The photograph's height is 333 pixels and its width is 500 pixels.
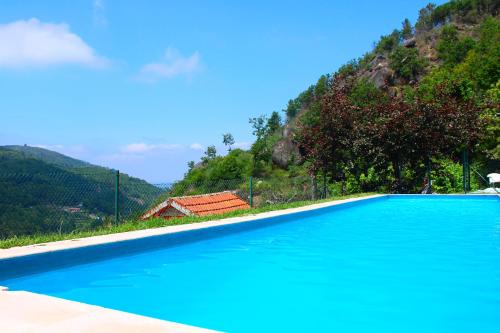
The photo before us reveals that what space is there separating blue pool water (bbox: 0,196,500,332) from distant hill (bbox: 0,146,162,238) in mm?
2114

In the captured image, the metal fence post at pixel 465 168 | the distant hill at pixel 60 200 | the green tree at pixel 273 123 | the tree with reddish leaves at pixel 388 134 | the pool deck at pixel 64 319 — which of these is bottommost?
the pool deck at pixel 64 319

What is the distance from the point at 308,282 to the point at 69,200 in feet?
16.5

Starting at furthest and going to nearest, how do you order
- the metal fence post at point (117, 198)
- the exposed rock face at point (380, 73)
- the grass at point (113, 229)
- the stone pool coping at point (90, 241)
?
the exposed rock face at point (380, 73)
the metal fence post at point (117, 198)
the grass at point (113, 229)
the stone pool coping at point (90, 241)

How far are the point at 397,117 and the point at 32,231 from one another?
494 inches

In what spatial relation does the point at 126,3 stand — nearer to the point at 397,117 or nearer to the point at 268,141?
the point at 397,117

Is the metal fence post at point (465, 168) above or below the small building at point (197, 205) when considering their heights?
above

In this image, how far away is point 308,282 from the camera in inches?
181

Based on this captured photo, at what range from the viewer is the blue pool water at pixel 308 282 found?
11.5ft

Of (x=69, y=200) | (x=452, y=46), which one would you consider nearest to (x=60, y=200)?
(x=69, y=200)

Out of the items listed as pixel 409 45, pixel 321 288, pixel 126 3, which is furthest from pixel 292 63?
pixel 409 45

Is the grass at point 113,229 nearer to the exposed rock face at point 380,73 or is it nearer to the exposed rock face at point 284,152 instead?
the exposed rock face at point 284,152

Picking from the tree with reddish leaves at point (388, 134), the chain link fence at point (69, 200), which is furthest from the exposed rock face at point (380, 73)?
the chain link fence at point (69, 200)

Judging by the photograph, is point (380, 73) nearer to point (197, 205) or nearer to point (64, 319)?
point (197, 205)

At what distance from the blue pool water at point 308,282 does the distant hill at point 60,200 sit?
2114mm
